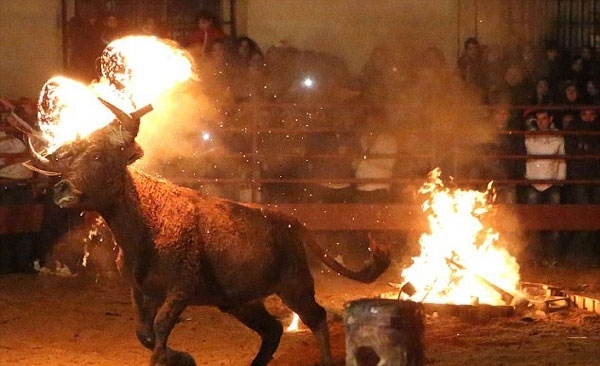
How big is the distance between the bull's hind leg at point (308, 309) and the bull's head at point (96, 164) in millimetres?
1590

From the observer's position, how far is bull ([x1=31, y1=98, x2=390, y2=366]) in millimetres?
7434

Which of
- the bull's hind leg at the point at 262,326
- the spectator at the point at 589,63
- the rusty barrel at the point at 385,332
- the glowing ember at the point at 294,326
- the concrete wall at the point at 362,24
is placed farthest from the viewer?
the concrete wall at the point at 362,24

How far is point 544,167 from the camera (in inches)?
591

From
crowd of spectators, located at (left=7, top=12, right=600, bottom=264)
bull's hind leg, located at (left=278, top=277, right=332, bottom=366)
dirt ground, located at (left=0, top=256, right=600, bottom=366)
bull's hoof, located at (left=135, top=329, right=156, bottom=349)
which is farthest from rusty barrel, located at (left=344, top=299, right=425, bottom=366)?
crowd of spectators, located at (left=7, top=12, right=600, bottom=264)

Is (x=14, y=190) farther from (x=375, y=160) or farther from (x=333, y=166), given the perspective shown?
(x=375, y=160)

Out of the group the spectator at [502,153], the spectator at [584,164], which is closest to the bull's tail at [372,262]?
the spectator at [502,153]

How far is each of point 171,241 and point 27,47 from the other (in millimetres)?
9215

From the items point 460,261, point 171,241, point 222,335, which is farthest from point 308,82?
point 171,241

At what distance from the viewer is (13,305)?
12008mm

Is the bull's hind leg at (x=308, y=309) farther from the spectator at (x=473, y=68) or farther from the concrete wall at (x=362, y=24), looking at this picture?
the concrete wall at (x=362, y=24)

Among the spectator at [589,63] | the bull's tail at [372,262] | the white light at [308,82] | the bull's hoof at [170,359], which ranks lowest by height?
the bull's hoof at [170,359]

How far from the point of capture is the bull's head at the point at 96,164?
7348 millimetres

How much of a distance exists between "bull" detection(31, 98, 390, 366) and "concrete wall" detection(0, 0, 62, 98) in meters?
8.46

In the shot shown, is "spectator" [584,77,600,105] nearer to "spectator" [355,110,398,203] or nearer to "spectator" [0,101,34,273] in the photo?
"spectator" [355,110,398,203]
